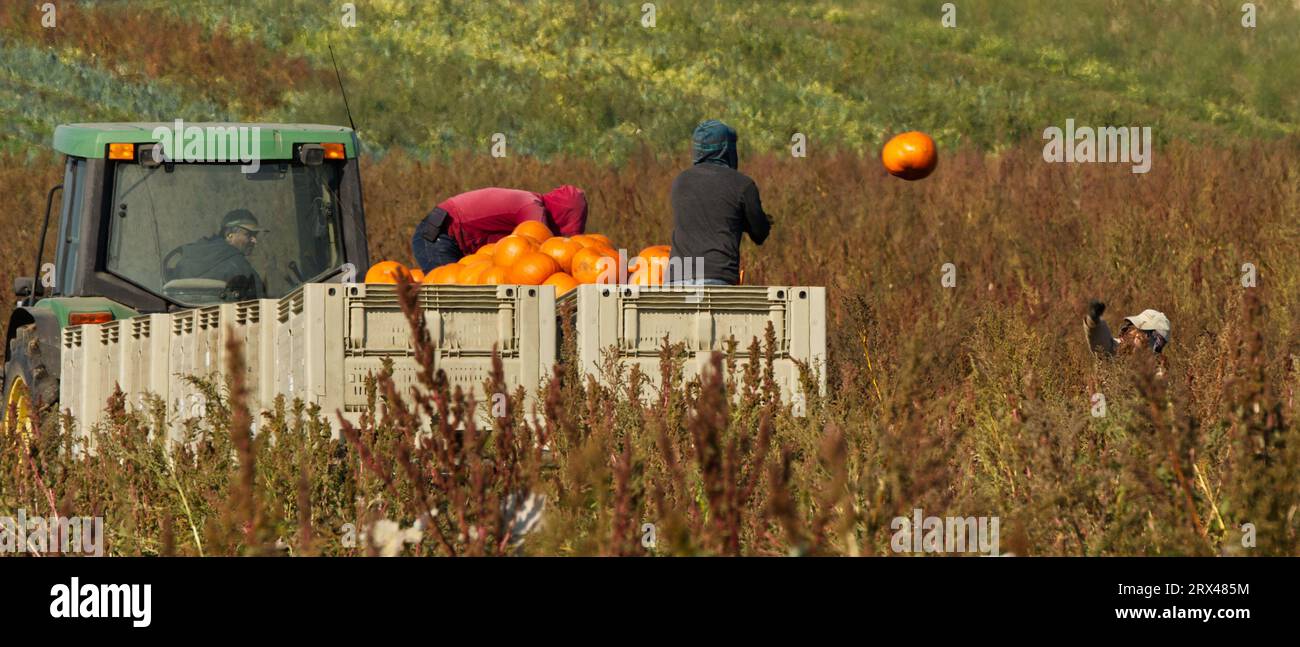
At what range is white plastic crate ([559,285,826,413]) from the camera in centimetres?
655

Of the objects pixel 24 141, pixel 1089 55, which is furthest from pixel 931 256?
pixel 1089 55

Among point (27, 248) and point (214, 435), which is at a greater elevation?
point (27, 248)

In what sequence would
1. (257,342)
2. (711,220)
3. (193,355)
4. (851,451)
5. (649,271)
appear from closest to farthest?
(851,451) → (257,342) → (193,355) → (711,220) → (649,271)

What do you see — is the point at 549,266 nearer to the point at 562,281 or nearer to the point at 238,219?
the point at 562,281

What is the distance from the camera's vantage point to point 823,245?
42.0ft

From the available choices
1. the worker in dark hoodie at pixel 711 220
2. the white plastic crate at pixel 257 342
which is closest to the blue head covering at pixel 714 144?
the worker in dark hoodie at pixel 711 220

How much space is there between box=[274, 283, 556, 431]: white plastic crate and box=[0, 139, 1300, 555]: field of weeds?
141mm

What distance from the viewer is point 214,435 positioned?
5.41m

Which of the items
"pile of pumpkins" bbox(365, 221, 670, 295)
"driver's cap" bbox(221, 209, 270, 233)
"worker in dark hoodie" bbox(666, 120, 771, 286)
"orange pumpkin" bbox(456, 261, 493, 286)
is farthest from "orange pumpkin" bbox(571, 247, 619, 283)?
"driver's cap" bbox(221, 209, 270, 233)

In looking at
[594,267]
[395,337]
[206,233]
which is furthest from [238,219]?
[395,337]

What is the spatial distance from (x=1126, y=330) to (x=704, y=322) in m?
3.02

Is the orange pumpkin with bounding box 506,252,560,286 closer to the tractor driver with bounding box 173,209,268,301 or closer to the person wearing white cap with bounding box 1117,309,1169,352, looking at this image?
the tractor driver with bounding box 173,209,268,301

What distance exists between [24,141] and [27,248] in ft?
28.1

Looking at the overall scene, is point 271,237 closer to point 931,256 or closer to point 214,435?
point 214,435
